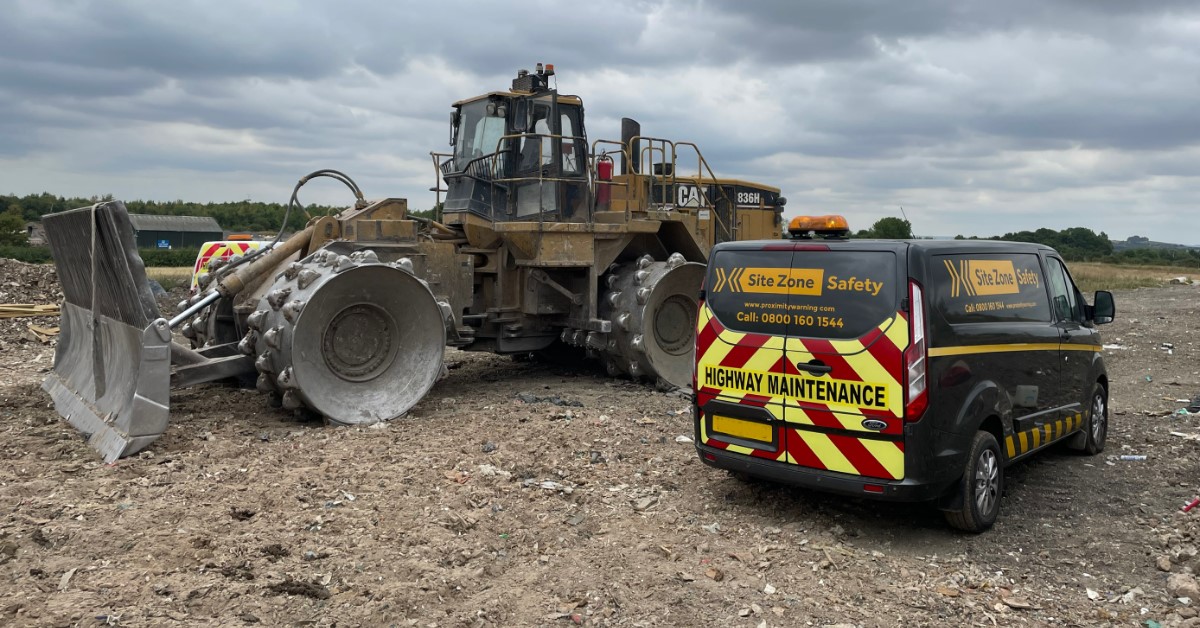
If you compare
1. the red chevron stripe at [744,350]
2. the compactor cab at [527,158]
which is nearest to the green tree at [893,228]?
the red chevron stripe at [744,350]

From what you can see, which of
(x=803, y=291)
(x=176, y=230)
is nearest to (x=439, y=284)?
(x=803, y=291)

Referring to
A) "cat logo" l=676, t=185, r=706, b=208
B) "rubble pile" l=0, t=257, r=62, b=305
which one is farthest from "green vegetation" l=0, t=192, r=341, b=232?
"cat logo" l=676, t=185, r=706, b=208

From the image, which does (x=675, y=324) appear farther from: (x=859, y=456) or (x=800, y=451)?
(x=859, y=456)

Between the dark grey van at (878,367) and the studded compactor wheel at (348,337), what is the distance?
10.7 feet

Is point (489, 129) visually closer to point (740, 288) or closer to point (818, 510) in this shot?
point (740, 288)

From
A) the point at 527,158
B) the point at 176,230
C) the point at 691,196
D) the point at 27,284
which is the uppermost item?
the point at 176,230

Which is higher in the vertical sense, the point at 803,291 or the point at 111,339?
the point at 803,291

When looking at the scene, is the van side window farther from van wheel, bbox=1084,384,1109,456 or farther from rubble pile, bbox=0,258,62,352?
rubble pile, bbox=0,258,62,352

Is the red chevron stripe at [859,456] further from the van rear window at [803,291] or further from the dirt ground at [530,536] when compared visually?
the van rear window at [803,291]

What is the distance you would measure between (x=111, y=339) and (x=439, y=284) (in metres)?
3.01

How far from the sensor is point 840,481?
17.3 feet

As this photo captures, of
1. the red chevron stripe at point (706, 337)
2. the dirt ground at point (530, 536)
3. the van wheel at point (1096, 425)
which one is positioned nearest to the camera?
the dirt ground at point (530, 536)

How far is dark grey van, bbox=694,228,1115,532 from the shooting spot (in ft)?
16.8

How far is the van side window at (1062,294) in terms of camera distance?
657 centimetres
